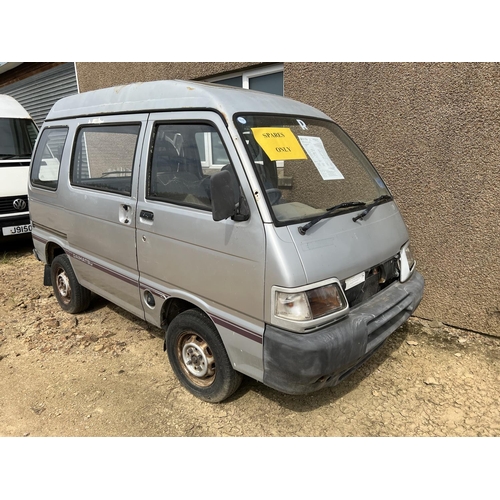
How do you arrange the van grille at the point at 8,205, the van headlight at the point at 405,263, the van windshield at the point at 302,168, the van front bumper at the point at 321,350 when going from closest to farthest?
the van front bumper at the point at 321,350, the van windshield at the point at 302,168, the van headlight at the point at 405,263, the van grille at the point at 8,205

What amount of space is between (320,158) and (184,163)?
0.99m

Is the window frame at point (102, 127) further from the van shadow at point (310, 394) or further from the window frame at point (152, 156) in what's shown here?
the van shadow at point (310, 394)

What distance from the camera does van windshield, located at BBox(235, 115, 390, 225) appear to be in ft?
7.86

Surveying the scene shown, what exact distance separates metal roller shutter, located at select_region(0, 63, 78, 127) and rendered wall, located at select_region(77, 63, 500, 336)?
7804mm

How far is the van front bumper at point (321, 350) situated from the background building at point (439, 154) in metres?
1.78

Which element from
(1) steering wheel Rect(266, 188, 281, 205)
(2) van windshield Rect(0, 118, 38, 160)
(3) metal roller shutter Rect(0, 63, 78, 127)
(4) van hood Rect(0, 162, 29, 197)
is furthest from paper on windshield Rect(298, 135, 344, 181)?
(3) metal roller shutter Rect(0, 63, 78, 127)

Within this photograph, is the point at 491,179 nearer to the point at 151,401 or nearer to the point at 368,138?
the point at 368,138

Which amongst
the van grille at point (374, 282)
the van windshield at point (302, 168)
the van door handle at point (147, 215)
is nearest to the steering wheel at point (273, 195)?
the van windshield at point (302, 168)

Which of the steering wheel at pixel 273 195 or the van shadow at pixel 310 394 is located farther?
the van shadow at pixel 310 394

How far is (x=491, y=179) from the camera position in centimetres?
351

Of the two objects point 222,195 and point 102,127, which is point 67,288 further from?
point 222,195

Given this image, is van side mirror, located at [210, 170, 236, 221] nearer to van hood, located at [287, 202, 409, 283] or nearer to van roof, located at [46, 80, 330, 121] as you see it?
van hood, located at [287, 202, 409, 283]

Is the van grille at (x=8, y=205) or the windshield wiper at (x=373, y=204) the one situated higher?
the windshield wiper at (x=373, y=204)

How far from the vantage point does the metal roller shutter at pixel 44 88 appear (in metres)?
9.68
